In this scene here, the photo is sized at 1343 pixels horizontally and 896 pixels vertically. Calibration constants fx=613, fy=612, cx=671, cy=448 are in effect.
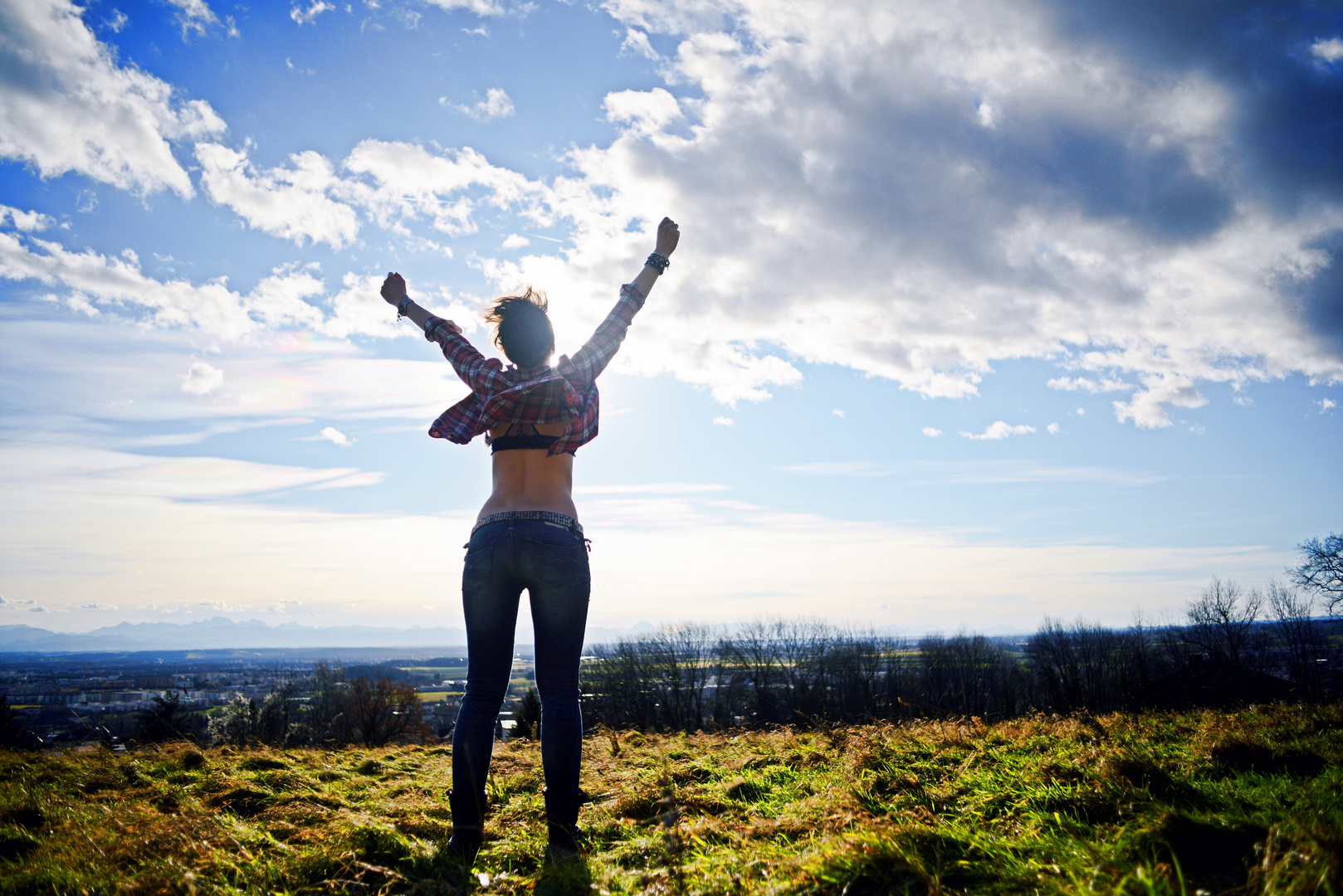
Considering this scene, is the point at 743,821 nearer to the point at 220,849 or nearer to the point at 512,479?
the point at 512,479

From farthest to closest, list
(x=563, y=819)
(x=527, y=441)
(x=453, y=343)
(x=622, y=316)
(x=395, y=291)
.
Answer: (x=395, y=291)
(x=622, y=316)
(x=453, y=343)
(x=527, y=441)
(x=563, y=819)

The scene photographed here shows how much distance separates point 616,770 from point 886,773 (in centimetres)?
224

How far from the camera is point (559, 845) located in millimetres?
2441

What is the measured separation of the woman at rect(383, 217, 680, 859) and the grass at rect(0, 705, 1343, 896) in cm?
26

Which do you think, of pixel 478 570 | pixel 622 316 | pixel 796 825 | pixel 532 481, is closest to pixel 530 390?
pixel 532 481

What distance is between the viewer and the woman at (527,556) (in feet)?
8.36

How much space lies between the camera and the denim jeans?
2.62 m

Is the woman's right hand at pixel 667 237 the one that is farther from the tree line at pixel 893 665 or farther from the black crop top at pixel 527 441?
the tree line at pixel 893 665

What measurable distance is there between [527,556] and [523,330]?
1.19 metres

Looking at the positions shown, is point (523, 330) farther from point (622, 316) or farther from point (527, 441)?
point (527, 441)

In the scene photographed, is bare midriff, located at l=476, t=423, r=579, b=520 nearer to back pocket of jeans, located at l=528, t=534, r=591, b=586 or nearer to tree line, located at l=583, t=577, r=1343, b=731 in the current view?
back pocket of jeans, located at l=528, t=534, r=591, b=586

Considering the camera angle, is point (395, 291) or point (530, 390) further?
point (395, 291)

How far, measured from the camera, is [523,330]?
315cm

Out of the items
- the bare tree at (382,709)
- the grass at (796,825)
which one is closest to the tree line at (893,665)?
the bare tree at (382,709)
